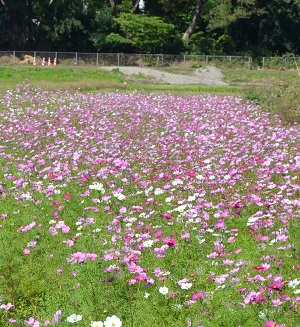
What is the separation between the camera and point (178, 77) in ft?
103

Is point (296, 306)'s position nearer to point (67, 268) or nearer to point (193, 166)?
point (67, 268)

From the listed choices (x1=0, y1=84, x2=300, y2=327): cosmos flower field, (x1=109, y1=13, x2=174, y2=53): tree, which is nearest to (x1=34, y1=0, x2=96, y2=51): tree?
(x1=109, y1=13, x2=174, y2=53): tree

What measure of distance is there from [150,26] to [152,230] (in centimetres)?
3739

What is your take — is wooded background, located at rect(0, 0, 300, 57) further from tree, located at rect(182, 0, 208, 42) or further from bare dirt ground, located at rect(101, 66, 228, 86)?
bare dirt ground, located at rect(101, 66, 228, 86)

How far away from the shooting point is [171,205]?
5391 mm

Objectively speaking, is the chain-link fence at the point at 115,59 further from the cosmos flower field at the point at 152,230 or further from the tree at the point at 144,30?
the cosmos flower field at the point at 152,230

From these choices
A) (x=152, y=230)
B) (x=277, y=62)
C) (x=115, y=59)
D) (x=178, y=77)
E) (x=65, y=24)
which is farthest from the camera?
(x=277, y=62)

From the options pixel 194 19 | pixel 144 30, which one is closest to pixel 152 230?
pixel 144 30

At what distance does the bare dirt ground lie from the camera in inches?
1183

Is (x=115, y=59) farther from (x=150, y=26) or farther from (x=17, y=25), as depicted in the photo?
(x=17, y=25)

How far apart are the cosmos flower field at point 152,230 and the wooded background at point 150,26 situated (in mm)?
31553

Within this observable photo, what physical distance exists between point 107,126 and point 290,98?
5011mm

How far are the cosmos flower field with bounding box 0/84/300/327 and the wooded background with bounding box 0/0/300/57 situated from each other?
3155cm

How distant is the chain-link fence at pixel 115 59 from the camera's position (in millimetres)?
37000
